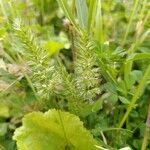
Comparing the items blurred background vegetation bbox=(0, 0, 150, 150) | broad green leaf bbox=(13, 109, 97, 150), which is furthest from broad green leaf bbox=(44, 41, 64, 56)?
broad green leaf bbox=(13, 109, 97, 150)

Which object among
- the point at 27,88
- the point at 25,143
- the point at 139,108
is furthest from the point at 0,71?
the point at 139,108

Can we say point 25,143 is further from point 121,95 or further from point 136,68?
point 136,68

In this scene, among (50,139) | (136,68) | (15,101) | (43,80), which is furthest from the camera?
(136,68)

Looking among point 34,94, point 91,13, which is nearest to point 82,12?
point 91,13

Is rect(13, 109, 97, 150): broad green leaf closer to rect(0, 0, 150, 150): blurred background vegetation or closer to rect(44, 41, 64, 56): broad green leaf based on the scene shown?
rect(0, 0, 150, 150): blurred background vegetation

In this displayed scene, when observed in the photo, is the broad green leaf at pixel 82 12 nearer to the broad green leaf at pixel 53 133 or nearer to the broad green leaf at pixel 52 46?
the broad green leaf at pixel 52 46

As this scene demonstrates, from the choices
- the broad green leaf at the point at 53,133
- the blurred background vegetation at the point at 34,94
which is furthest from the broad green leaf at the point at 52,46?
the broad green leaf at the point at 53,133
